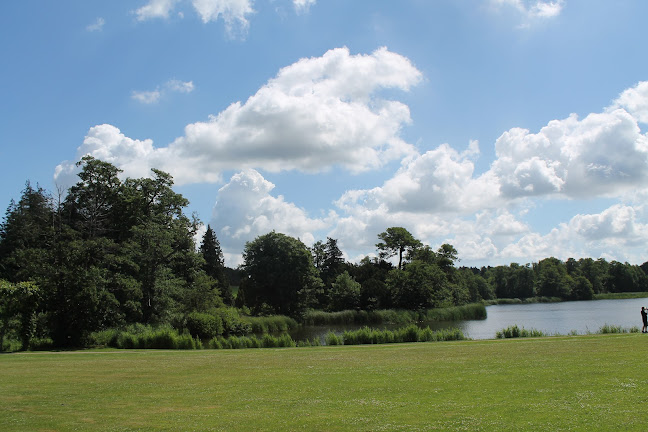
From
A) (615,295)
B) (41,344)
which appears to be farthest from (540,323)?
(615,295)

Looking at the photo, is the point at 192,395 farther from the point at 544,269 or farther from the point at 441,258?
the point at 544,269

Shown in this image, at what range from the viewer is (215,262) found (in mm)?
81375

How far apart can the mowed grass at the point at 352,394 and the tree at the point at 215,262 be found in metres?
58.6

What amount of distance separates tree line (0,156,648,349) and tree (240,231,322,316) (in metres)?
0.15

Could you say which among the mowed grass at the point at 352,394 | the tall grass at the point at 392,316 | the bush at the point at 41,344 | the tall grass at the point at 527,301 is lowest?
the tall grass at the point at 527,301

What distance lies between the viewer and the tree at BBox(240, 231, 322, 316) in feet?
226

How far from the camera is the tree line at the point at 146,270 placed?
104ft

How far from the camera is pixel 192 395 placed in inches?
508

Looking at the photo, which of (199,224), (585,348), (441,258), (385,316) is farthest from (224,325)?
(441,258)

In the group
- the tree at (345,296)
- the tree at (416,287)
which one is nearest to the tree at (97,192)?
the tree at (345,296)

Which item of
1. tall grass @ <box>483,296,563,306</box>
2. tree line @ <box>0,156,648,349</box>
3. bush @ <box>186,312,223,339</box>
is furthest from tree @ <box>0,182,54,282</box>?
tall grass @ <box>483,296,563,306</box>

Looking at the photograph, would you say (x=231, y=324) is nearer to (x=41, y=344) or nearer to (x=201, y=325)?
(x=201, y=325)

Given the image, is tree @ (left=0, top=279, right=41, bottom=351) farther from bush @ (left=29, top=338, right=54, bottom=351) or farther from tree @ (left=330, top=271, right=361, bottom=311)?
tree @ (left=330, top=271, right=361, bottom=311)

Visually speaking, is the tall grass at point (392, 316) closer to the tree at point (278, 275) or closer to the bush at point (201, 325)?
the tree at point (278, 275)
